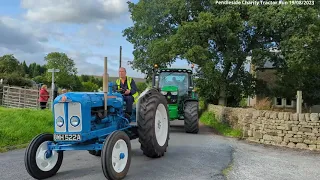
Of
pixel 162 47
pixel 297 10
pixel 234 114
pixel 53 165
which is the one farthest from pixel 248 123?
pixel 162 47

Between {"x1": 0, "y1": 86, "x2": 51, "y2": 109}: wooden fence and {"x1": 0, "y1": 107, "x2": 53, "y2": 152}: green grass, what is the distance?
11.1 metres

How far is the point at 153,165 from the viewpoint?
741 cm

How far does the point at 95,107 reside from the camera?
6746 millimetres

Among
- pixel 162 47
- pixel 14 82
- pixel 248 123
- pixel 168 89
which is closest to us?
pixel 248 123

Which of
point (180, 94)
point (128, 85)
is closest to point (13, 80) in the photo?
point (180, 94)

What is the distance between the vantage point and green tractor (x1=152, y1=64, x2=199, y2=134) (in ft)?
44.7

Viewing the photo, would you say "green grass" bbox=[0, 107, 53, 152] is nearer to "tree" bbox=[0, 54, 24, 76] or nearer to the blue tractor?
the blue tractor

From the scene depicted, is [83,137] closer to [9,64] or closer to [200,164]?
[200,164]

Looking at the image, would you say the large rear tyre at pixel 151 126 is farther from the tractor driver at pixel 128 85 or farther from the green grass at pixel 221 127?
the green grass at pixel 221 127

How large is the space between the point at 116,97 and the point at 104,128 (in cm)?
78

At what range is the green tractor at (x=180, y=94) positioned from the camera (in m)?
13.6

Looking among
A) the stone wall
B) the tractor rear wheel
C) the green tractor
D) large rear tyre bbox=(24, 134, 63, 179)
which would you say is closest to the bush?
the green tractor

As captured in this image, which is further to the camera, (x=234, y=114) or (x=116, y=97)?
(x=234, y=114)

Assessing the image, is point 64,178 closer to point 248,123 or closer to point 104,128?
point 104,128
